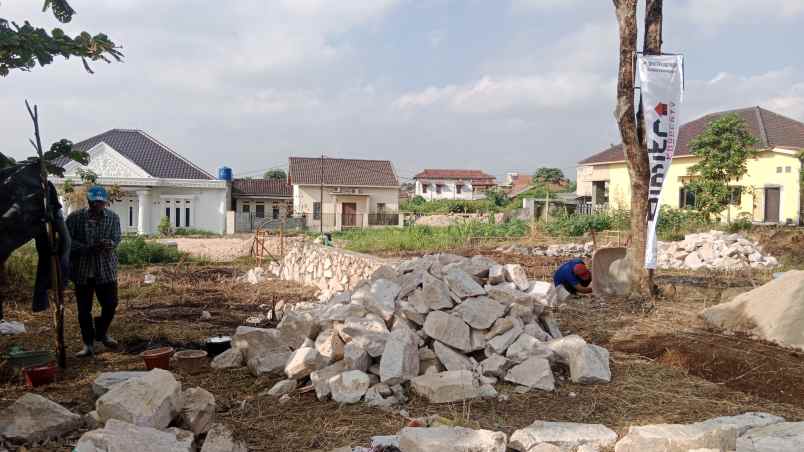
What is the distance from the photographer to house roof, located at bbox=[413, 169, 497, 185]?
57969 millimetres

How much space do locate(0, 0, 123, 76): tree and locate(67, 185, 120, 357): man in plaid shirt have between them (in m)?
1.57

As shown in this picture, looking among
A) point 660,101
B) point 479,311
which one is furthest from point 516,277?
point 660,101

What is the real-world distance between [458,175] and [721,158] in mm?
40325

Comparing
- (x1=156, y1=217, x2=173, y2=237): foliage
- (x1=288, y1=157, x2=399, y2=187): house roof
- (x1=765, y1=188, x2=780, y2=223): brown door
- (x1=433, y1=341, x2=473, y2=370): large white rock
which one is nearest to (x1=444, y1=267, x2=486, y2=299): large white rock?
(x1=433, y1=341, x2=473, y2=370): large white rock

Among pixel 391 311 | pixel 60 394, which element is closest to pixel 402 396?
pixel 391 311

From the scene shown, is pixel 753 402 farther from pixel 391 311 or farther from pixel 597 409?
pixel 391 311

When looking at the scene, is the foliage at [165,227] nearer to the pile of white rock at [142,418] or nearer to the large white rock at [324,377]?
the large white rock at [324,377]

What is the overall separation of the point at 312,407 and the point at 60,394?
1.82m

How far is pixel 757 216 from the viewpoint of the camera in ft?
71.4

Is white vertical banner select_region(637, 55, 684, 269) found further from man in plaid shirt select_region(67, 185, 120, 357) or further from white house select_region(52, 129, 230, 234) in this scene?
white house select_region(52, 129, 230, 234)

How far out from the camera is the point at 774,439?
3055mm

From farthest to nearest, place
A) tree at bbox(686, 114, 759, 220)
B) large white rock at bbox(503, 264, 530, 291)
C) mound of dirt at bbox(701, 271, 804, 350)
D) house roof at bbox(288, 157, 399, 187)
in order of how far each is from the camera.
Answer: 1. house roof at bbox(288, 157, 399, 187)
2. tree at bbox(686, 114, 759, 220)
3. large white rock at bbox(503, 264, 530, 291)
4. mound of dirt at bbox(701, 271, 804, 350)

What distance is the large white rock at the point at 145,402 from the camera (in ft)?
10.0

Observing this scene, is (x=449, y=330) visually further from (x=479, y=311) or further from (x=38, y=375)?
(x=38, y=375)
